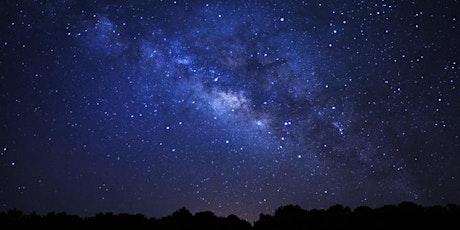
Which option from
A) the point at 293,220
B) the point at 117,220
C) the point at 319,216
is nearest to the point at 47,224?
the point at 117,220

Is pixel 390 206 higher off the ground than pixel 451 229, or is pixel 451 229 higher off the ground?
pixel 390 206

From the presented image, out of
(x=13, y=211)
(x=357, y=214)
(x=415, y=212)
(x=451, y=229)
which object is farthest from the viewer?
(x=13, y=211)

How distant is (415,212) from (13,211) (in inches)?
516

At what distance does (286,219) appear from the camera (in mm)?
11141

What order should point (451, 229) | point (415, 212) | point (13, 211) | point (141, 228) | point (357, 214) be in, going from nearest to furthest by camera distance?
point (451, 229)
point (415, 212)
point (357, 214)
point (141, 228)
point (13, 211)

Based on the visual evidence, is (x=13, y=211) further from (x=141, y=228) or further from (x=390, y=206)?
(x=390, y=206)

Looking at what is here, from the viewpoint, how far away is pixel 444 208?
389 inches

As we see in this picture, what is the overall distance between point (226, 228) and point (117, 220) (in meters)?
3.50

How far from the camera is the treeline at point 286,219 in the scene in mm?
9453

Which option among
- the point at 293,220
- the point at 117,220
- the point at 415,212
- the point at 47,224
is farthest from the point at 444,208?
the point at 47,224

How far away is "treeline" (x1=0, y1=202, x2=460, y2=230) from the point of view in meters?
9.45

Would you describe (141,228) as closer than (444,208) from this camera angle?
No

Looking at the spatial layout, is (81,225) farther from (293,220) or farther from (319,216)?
(319,216)

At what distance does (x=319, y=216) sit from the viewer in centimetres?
1084
